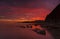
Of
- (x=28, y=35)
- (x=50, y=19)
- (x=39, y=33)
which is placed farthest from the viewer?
(x=50, y=19)

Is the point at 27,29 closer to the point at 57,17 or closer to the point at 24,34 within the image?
the point at 24,34

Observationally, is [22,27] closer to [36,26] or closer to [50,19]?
[36,26]

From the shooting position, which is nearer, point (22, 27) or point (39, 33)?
point (39, 33)

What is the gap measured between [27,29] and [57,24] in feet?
7.62

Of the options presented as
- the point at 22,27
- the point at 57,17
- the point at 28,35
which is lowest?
the point at 28,35

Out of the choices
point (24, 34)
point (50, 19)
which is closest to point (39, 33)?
point (24, 34)

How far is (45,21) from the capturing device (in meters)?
10.0

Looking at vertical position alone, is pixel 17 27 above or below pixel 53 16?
below

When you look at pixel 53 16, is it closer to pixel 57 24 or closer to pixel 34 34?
pixel 57 24

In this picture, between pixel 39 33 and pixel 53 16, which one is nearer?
pixel 39 33

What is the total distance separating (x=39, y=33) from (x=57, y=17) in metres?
2.03

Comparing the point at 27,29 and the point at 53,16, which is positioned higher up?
the point at 53,16

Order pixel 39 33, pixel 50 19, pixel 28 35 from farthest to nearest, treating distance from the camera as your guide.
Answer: pixel 50 19, pixel 28 35, pixel 39 33

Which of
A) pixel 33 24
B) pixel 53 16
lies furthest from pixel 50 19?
pixel 33 24
